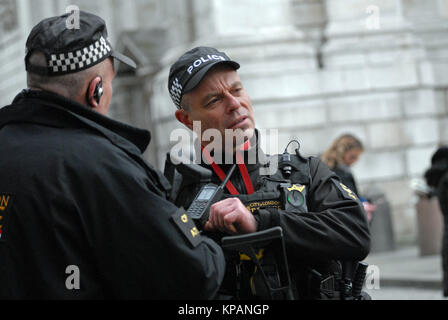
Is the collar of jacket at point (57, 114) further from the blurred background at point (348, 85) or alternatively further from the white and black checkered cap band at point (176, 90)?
the blurred background at point (348, 85)

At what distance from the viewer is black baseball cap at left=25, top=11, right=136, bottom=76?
2.73m

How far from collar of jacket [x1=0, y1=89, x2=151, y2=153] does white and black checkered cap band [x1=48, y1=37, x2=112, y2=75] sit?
92 millimetres

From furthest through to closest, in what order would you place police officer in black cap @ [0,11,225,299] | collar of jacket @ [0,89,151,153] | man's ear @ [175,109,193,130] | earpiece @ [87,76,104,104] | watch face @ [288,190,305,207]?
man's ear @ [175,109,193,130]
watch face @ [288,190,305,207]
earpiece @ [87,76,104,104]
collar of jacket @ [0,89,151,153]
police officer in black cap @ [0,11,225,299]

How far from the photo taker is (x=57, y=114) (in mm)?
2697

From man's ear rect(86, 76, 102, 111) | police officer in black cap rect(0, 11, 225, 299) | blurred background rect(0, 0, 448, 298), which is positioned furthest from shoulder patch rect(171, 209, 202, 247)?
blurred background rect(0, 0, 448, 298)

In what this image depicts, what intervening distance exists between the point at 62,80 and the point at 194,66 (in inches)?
32.9

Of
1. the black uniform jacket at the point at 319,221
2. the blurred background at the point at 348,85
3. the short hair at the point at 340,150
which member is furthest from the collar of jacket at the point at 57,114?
the blurred background at the point at 348,85

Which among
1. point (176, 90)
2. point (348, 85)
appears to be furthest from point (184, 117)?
point (348, 85)

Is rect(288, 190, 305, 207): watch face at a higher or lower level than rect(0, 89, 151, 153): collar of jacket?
lower

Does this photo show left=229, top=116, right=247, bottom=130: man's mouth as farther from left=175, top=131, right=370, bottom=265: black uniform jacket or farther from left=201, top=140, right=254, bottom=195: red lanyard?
left=175, top=131, right=370, bottom=265: black uniform jacket

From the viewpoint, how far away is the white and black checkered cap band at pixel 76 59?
273cm

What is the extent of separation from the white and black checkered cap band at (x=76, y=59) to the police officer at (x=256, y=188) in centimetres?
70
